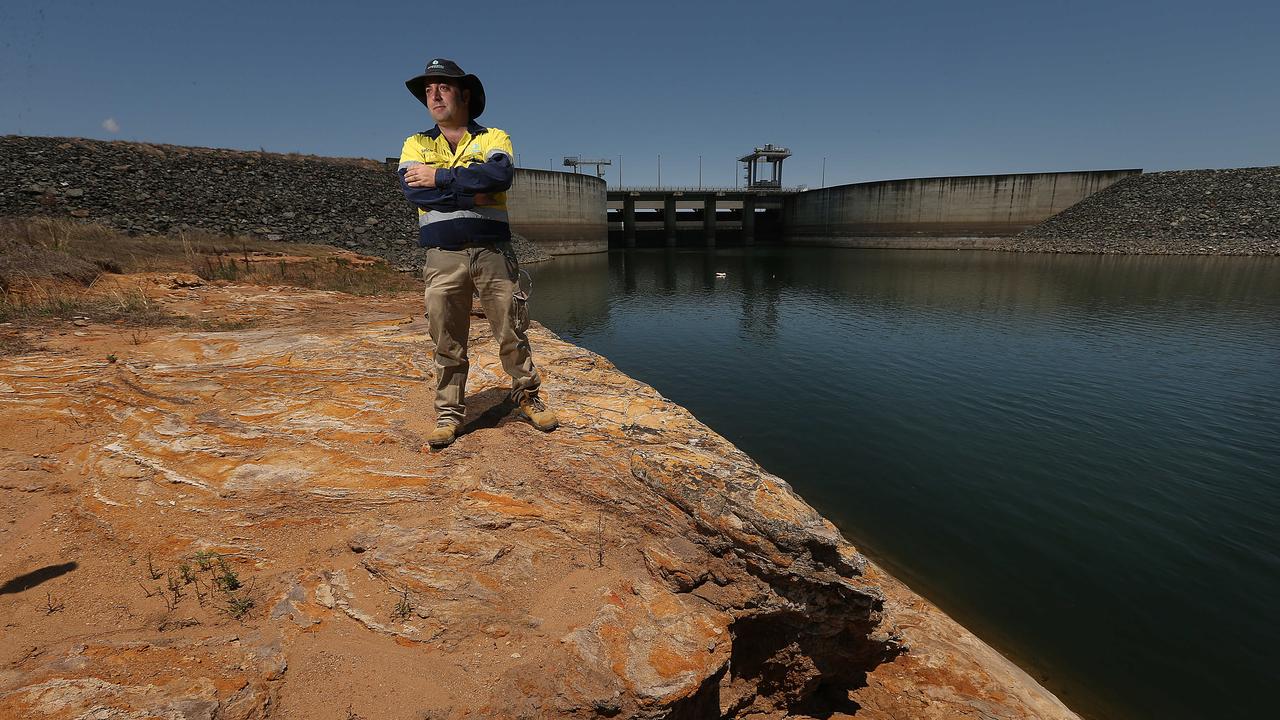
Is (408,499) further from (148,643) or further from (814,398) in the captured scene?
(814,398)

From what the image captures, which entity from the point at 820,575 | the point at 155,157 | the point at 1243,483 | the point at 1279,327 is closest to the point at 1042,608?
the point at 820,575

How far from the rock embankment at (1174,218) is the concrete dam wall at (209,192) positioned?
67.3m

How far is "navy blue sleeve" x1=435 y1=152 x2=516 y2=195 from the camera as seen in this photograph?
416 centimetres

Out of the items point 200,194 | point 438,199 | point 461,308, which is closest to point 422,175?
point 438,199

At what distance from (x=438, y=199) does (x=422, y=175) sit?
0.22 meters

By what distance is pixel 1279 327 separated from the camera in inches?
758

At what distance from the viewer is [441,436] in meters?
4.50

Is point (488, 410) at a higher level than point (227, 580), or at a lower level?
higher

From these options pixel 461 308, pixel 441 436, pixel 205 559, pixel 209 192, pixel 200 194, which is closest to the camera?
pixel 205 559

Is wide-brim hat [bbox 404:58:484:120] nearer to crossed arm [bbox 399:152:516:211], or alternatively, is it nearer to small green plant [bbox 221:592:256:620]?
crossed arm [bbox 399:152:516:211]

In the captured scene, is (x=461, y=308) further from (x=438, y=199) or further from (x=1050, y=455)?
(x=1050, y=455)

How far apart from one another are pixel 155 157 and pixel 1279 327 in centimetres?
5991

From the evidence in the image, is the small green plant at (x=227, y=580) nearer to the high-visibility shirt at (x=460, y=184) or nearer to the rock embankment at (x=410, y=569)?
the rock embankment at (x=410, y=569)

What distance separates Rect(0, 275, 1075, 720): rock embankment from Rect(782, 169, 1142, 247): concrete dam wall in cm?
6890
